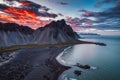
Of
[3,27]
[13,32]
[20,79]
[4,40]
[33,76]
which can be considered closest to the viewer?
[20,79]

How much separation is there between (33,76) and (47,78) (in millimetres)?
4795

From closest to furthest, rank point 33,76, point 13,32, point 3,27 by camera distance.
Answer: point 33,76
point 3,27
point 13,32

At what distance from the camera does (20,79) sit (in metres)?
37.2

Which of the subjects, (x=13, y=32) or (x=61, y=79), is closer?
(x=61, y=79)

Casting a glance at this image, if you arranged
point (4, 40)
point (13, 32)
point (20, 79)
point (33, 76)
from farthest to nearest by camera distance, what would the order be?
point (13, 32), point (4, 40), point (33, 76), point (20, 79)

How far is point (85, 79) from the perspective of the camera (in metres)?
37.5

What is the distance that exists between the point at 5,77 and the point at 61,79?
1595cm

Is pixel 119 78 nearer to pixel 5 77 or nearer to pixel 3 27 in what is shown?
pixel 5 77

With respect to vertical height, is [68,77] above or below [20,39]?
above

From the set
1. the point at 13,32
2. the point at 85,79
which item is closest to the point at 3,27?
the point at 13,32

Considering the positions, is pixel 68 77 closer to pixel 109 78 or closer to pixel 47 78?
pixel 47 78

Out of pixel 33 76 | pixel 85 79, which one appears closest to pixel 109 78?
pixel 85 79

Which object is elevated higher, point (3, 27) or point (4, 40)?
point (3, 27)

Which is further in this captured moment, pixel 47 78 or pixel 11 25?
pixel 11 25
